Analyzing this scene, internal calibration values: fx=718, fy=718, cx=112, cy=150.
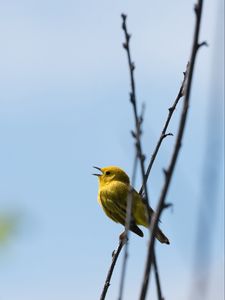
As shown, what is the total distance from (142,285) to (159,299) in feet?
0.28

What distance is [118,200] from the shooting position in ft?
32.6

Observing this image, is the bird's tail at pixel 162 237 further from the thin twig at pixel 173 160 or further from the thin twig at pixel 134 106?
the thin twig at pixel 173 160

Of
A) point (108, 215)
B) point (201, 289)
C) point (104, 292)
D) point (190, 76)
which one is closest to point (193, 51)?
point (190, 76)

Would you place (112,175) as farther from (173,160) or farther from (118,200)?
(173,160)

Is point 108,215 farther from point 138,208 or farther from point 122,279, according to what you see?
point 122,279

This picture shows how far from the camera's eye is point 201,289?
240cm

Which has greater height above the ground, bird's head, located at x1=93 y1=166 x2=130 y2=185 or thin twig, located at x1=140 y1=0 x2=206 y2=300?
bird's head, located at x1=93 y1=166 x2=130 y2=185

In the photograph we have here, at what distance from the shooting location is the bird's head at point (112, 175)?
10820 mm

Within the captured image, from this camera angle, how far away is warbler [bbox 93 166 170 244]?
919 centimetres

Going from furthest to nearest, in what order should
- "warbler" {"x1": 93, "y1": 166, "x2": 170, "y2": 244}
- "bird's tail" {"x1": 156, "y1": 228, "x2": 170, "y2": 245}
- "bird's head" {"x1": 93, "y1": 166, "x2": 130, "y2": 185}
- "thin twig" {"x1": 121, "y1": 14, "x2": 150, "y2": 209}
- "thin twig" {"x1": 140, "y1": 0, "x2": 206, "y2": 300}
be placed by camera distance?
"bird's head" {"x1": 93, "y1": 166, "x2": 130, "y2": 185}
"bird's tail" {"x1": 156, "y1": 228, "x2": 170, "y2": 245}
"warbler" {"x1": 93, "y1": 166, "x2": 170, "y2": 244}
"thin twig" {"x1": 121, "y1": 14, "x2": 150, "y2": 209}
"thin twig" {"x1": 140, "y1": 0, "x2": 206, "y2": 300}

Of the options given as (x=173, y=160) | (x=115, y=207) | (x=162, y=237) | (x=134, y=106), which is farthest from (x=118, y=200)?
(x=173, y=160)

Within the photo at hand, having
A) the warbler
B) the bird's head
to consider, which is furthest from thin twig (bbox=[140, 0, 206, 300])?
the bird's head

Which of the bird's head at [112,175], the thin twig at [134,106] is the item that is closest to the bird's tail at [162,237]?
the bird's head at [112,175]

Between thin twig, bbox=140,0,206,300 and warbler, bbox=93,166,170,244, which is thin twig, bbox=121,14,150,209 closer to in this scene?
thin twig, bbox=140,0,206,300
